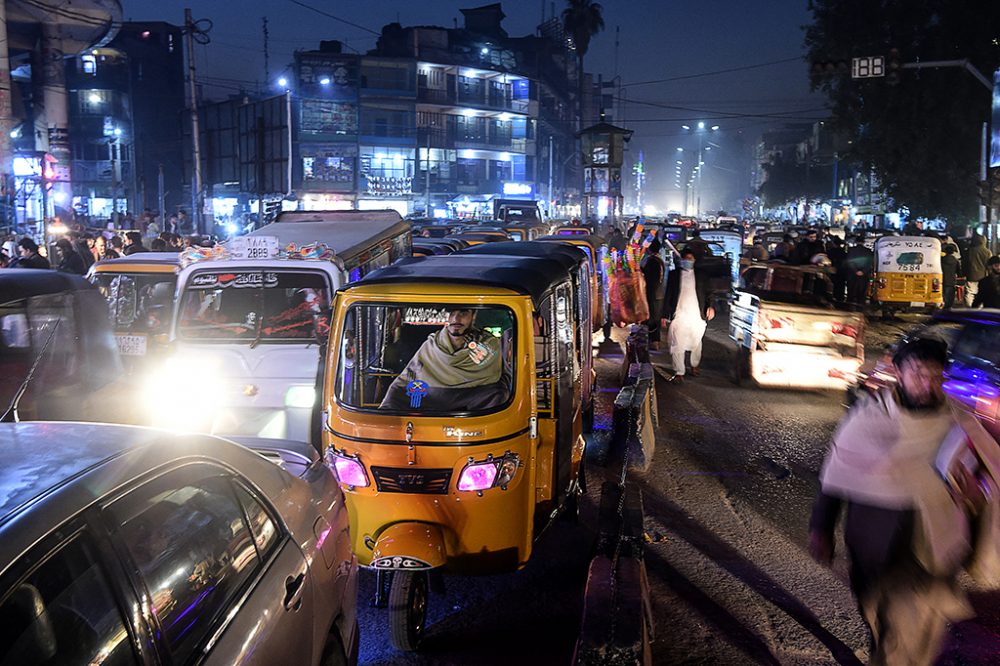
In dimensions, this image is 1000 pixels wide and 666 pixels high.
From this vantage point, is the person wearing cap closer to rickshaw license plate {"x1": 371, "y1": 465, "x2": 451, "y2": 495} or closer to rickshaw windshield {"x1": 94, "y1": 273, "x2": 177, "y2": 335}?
rickshaw windshield {"x1": 94, "y1": 273, "x2": 177, "y2": 335}

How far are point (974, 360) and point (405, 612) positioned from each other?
18.3 feet

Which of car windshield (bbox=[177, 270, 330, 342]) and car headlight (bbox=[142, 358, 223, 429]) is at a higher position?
car windshield (bbox=[177, 270, 330, 342])

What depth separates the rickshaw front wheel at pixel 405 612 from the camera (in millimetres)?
4746

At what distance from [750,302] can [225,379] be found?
8071mm

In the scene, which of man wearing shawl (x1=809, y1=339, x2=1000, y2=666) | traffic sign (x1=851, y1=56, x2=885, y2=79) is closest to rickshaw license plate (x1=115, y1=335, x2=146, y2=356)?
man wearing shawl (x1=809, y1=339, x2=1000, y2=666)

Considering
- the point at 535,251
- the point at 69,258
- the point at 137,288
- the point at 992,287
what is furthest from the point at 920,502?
the point at 69,258

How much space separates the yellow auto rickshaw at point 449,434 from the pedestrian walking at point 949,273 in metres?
16.9

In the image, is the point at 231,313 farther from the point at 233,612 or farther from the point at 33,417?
the point at 233,612

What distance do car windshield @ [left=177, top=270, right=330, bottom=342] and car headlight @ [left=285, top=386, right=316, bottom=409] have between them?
0.72 meters

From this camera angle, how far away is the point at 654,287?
14.4m

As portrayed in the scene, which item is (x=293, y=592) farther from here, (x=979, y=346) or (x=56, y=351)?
(x=979, y=346)

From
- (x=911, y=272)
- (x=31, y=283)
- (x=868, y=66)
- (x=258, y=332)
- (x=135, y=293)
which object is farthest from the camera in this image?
(x=868, y=66)

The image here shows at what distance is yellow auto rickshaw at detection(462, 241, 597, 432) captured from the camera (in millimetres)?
7788

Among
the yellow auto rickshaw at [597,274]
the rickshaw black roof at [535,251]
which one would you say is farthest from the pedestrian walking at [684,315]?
the rickshaw black roof at [535,251]
